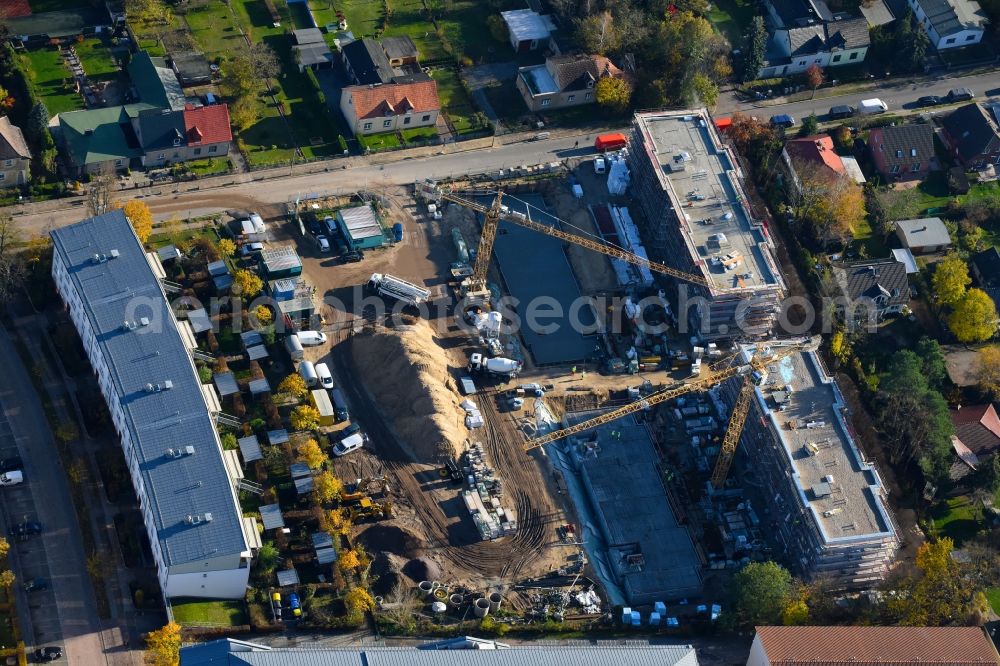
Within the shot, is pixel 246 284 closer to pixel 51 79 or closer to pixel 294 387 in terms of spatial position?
pixel 294 387

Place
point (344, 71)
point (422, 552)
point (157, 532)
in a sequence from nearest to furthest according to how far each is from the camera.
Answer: point (157, 532)
point (422, 552)
point (344, 71)

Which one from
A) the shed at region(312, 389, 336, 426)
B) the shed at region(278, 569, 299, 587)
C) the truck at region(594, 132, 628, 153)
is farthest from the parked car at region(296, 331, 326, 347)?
the truck at region(594, 132, 628, 153)

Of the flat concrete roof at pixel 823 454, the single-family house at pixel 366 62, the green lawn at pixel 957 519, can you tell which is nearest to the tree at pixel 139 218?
the single-family house at pixel 366 62

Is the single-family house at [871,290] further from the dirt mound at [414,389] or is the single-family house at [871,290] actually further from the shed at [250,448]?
the shed at [250,448]

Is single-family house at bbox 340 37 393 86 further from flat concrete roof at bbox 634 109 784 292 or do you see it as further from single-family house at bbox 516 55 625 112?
flat concrete roof at bbox 634 109 784 292

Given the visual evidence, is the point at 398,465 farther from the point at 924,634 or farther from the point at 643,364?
the point at 924,634

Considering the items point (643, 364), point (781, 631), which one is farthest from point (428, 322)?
point (781, 631)
